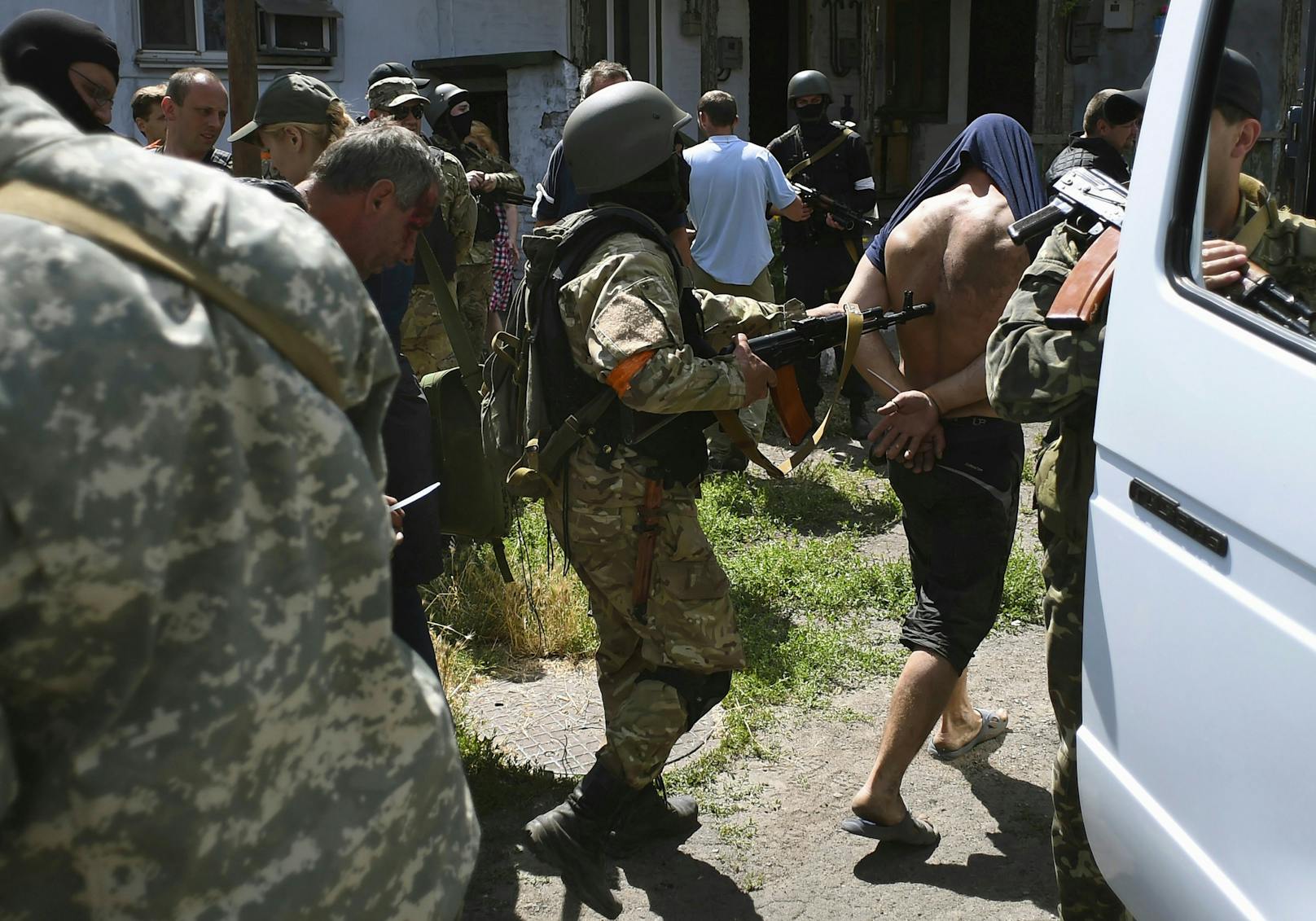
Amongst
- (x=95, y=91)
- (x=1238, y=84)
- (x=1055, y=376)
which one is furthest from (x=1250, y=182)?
(x=95, y=91)

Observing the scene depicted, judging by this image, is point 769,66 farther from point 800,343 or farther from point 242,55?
point 800,343

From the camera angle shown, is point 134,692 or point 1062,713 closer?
point 134,692

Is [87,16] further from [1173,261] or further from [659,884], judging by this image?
[1173,261]

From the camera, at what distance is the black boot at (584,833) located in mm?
3217

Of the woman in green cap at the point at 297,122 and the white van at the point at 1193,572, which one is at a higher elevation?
the woman in green cap at the point at 297,122

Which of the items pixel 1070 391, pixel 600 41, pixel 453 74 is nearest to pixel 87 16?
pixel 453 74

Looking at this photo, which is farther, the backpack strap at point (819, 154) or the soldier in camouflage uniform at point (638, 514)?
the backpack strap at point (819, 154)

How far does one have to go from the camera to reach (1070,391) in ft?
8.21

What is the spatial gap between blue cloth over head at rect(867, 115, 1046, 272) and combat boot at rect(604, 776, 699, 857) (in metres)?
1.55

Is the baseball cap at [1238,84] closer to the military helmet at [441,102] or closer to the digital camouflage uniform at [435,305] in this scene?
the digital camouflage uniform at [435,305]

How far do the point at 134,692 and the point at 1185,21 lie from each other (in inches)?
73.7

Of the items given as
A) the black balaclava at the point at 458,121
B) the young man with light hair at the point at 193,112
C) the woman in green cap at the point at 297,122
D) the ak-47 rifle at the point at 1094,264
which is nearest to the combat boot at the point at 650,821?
the ak-47 rifle at the point at 1094,264

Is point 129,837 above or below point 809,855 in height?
above

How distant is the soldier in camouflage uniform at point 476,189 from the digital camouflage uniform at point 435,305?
12 centimetres
